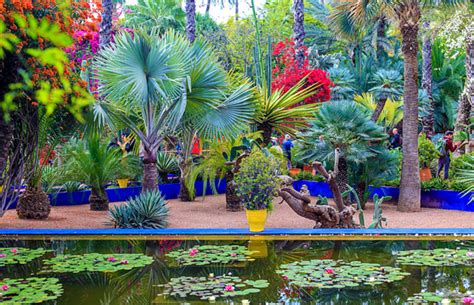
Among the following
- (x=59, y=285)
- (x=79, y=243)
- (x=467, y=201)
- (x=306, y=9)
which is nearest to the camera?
(x=59, y=285)

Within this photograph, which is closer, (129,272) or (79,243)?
(129,272)

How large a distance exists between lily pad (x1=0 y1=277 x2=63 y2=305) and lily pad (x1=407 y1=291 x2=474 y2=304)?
312 centimetres

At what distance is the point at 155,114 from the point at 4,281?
558cm

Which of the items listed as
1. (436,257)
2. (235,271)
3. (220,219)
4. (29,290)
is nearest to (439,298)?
(436,257)

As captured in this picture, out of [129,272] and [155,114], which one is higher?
[155,114]

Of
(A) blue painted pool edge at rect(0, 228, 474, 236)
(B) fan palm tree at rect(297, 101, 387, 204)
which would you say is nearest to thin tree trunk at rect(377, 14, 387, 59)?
(B) fan palm tree at rect(297, 101, 387, 204)

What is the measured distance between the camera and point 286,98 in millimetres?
13641

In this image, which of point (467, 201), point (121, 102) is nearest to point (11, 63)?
point (121, 102)

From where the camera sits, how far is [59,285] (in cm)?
595

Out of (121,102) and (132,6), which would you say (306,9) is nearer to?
(132,6)

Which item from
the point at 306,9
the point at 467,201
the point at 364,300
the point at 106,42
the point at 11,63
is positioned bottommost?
the point at 364,300

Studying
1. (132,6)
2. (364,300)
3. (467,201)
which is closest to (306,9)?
(132,6)

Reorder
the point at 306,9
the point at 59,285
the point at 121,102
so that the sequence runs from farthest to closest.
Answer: the point at 306,9
the point at 121,102
the point at 59,285

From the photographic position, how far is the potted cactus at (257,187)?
896cm
